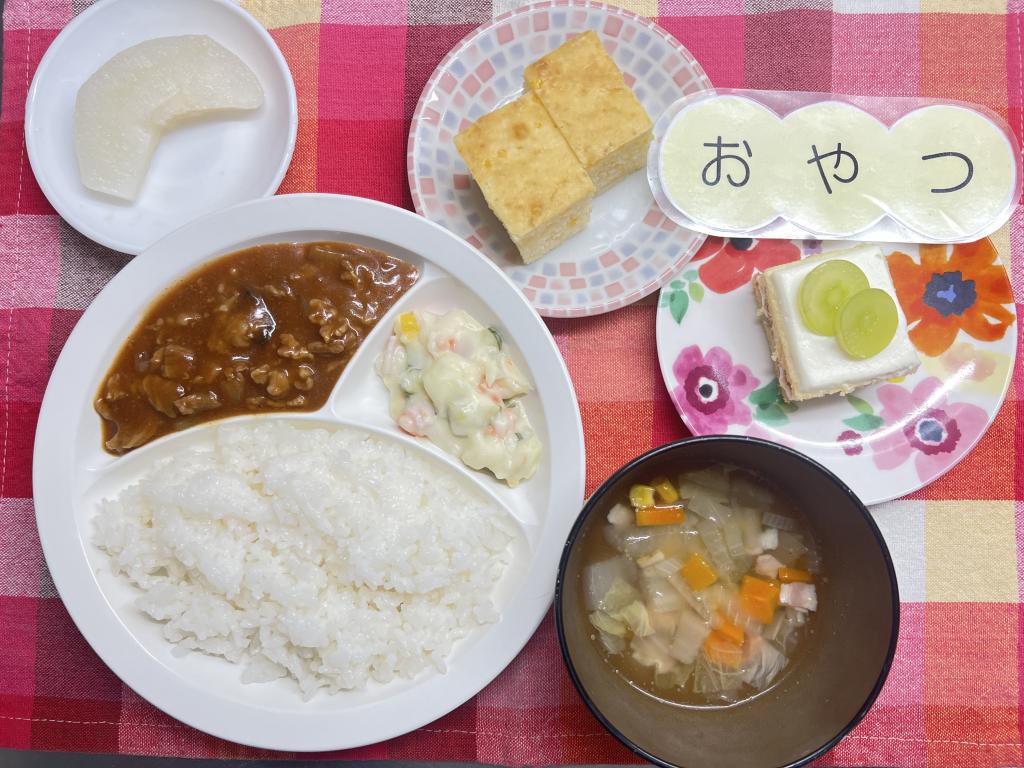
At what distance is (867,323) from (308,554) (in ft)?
6.26

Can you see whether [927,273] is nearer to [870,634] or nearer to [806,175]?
[806,175]

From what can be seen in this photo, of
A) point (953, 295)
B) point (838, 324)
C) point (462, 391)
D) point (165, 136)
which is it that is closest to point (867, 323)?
point (838, 324)

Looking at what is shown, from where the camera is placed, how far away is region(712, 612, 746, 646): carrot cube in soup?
231cm

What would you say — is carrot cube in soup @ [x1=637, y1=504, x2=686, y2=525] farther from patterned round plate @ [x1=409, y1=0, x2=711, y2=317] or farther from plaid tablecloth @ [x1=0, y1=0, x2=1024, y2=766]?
patterned round plate @ [x1=409, y1=0, x2=711, y2=317]

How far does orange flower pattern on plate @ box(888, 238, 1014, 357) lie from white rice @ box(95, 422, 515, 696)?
157 centimetres

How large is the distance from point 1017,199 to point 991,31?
629 mm

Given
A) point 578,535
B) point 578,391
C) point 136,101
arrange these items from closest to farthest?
point 578,535 < point 136,101 < point 578,391

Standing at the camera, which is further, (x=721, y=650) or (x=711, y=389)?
(x=711, y=389)

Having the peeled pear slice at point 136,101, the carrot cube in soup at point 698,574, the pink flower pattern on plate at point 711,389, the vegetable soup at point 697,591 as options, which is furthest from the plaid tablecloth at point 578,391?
the carrot cube in soup at point 698,574

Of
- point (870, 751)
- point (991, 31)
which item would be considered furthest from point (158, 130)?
point (870, 751)

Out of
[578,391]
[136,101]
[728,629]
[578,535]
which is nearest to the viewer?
[578,535]

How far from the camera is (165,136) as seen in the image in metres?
2.78

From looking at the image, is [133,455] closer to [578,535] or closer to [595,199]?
[578,535]

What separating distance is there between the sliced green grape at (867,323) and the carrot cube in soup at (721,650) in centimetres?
98
